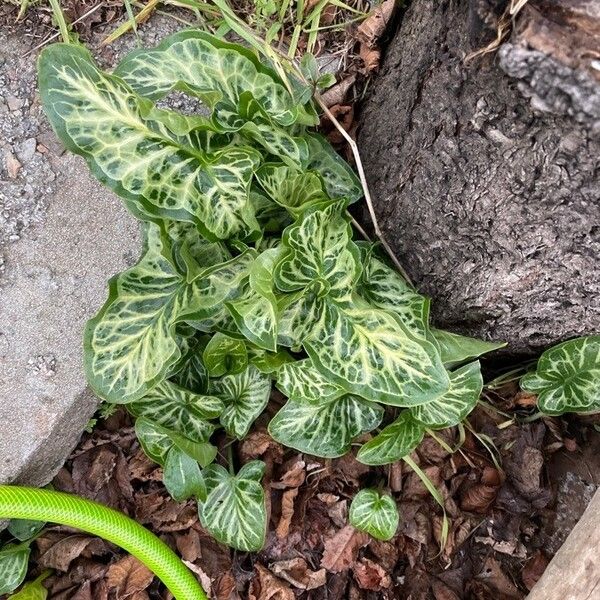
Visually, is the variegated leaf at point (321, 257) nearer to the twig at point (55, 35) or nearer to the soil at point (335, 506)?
the soil at point (335, 506)

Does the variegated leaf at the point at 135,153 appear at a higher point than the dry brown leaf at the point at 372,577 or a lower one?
Answer: higher

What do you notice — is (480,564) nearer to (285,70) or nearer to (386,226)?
(386,226)

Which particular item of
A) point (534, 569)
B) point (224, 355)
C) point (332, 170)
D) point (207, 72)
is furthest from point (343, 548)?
point (207, 72)

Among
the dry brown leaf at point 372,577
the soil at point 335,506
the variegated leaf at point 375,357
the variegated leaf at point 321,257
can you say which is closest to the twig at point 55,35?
the soil at point 335,506

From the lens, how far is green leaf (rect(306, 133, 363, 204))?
157cm

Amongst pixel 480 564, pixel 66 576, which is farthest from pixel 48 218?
pixel 480 564

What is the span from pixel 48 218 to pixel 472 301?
3.48 ft

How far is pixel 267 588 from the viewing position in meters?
1.80

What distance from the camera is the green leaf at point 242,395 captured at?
1674 mm

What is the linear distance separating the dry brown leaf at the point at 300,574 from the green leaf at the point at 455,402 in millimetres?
542

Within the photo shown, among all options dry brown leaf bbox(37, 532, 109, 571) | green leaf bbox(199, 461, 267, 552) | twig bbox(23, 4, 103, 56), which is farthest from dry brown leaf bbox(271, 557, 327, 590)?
twig bbox(23, 4, 103, 56)

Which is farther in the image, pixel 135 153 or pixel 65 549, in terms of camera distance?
pixel 65 549

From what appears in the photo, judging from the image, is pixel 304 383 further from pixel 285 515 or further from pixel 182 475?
pixel 285 515

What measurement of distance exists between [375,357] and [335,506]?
0.64 m
